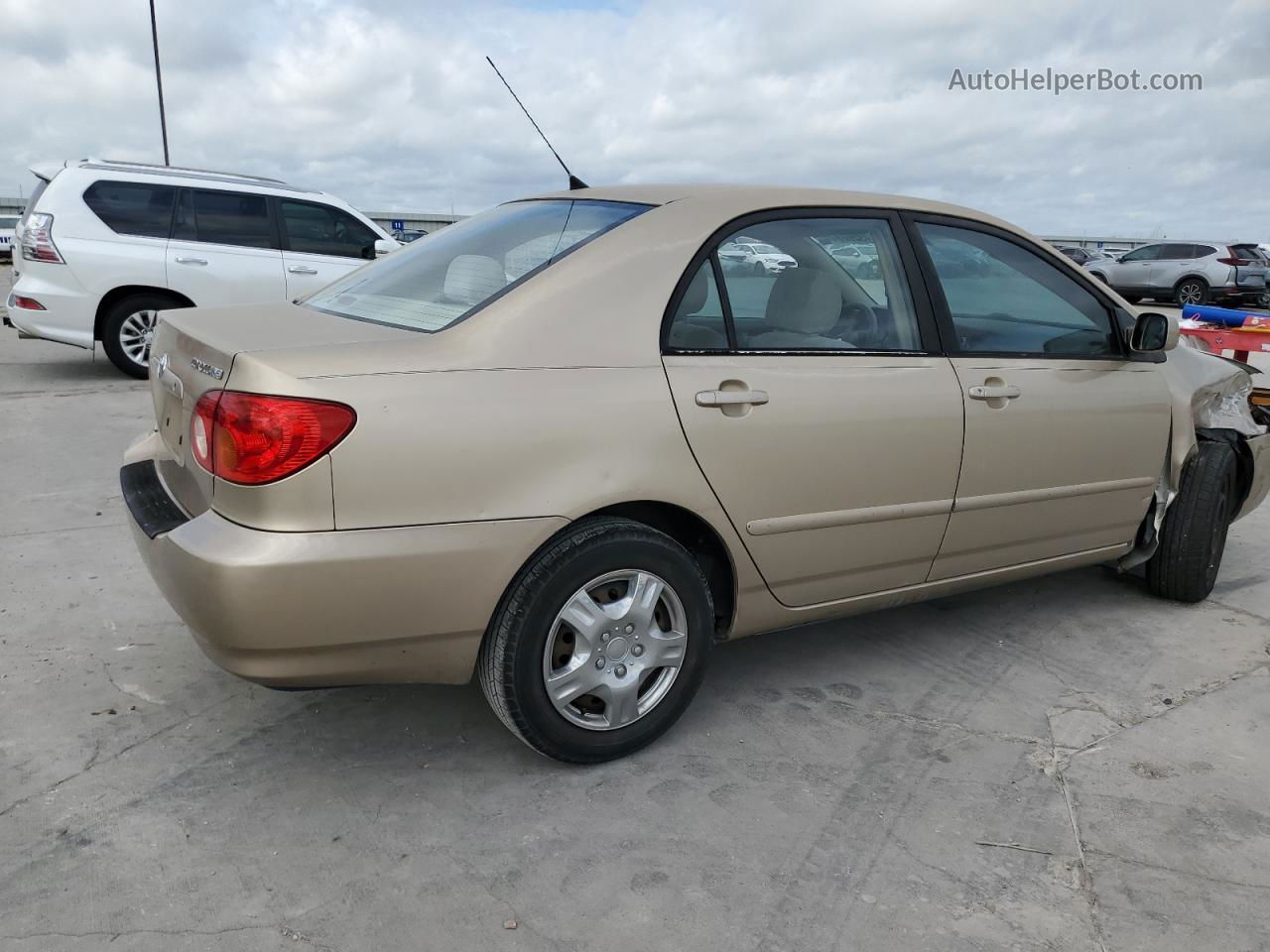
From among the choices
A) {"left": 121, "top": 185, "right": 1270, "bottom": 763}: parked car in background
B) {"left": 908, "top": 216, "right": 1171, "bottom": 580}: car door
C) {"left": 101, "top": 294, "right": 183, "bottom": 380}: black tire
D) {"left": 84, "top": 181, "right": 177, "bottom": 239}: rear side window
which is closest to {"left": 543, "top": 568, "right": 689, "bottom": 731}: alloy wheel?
{"left": 121, "top": 185, "right": 1270, "bottom": 763}: parked car in background

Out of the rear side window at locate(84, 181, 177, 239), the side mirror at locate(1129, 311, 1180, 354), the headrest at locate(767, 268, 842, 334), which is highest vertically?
the rear side window at locate(84, 181, 177, 239)

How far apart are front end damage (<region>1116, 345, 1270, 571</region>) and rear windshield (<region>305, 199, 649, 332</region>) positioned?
7.67ft

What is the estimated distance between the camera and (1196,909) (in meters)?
2.33

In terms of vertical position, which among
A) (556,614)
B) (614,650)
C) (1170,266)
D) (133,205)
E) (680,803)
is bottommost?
(680,803)

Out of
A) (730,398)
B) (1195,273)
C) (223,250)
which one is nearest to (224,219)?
(223,250)

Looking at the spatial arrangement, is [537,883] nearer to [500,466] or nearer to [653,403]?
[500,466]

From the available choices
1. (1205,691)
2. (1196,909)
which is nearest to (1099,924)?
(1196,909)

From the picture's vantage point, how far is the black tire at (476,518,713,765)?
255 centimetres

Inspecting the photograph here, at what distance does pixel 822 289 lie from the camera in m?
3.18

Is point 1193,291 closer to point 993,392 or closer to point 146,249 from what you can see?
point 146,249

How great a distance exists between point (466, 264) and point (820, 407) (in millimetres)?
1111

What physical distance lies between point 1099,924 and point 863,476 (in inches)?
51.2

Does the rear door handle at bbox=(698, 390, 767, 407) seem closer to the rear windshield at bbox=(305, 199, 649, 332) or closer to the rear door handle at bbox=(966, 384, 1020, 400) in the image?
the rear windshield at bbox=(305, 199, 649, 332)

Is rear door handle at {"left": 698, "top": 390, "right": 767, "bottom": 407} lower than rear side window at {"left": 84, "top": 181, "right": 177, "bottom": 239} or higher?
lower
